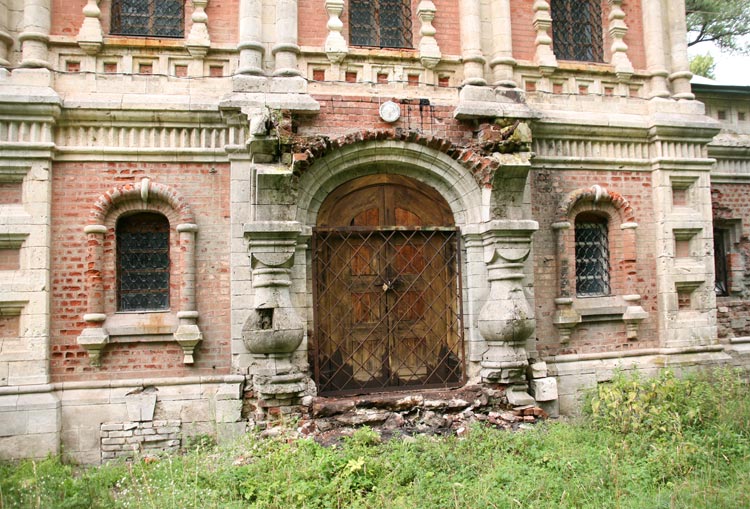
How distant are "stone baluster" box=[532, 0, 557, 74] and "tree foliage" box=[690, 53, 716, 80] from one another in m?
11.2

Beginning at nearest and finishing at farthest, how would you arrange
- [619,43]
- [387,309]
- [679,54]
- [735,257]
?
1. [387,309]
2. [619,43]
3. [679,54]
4. [735,257]

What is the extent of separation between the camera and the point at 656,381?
7.07m

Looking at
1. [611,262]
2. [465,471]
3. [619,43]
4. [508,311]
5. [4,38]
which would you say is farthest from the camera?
[619,43]

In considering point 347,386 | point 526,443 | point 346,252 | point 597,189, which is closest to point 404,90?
point 346,252

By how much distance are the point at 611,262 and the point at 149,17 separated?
7.25 meters

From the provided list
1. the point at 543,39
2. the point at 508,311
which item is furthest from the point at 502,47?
the point at 508,311

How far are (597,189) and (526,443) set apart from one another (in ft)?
12.7

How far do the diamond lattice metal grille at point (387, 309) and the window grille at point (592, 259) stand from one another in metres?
2.05

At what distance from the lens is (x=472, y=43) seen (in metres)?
7.69

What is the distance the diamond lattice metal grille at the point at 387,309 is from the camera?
7.16m

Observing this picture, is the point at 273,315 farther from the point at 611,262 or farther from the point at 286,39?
the point at 611,262

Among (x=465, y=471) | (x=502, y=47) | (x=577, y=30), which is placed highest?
(x=577, y=30)

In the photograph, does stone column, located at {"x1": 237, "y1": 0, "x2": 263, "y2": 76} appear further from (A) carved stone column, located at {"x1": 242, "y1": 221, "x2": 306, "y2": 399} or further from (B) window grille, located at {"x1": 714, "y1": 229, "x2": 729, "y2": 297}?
(B) window grille, located at {"x1": 714, "y1": 229, "x2": 729, "y2": 297}

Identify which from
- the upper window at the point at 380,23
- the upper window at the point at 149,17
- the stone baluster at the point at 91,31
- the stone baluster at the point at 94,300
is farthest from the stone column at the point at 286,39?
the stone baluster at the point at 94,300
